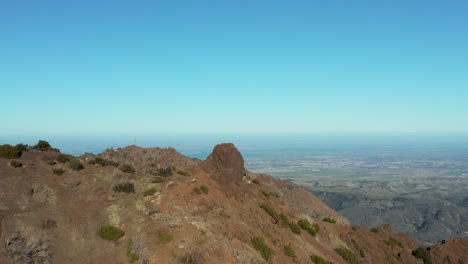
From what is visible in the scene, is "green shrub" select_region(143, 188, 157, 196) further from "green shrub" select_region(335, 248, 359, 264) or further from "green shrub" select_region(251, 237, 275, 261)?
"green shrub" select_region(335, 248, 359, 264)

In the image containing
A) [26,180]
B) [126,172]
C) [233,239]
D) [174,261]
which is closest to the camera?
[174,261]

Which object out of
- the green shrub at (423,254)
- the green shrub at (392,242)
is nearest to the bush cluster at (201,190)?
the green shrub at (392,242)

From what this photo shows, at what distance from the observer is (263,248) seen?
26250 mm

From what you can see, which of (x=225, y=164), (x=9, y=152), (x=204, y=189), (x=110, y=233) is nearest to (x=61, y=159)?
(x=9, y=152)

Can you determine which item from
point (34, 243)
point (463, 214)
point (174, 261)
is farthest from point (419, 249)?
point (463, 214)

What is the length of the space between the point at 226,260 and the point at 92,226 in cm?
1084

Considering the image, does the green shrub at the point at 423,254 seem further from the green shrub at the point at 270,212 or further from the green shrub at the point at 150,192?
the green shrub at the point at 150,192

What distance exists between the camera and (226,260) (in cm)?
2273

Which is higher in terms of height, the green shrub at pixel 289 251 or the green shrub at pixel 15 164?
the green shrub at pixel 15 164

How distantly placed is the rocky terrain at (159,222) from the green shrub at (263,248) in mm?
79

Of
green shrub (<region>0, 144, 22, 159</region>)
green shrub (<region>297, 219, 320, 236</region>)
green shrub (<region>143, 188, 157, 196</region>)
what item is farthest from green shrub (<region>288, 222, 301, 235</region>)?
green shrub (<region>0, 144, 22, 159</region>)

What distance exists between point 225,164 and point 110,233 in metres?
18.7

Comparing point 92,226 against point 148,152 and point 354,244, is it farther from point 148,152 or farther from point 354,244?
point 148,152

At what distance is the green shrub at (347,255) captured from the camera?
1437 inches
